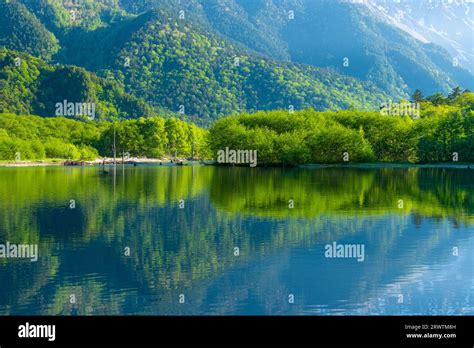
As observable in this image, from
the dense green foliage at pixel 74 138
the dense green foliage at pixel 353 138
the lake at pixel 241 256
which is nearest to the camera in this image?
the lake at pixel 241 256

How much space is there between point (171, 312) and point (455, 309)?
Result: 10119 mm

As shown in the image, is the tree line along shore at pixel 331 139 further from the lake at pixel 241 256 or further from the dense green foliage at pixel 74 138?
the lake at pixel 241 256

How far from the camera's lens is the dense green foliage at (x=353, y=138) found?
125 metres

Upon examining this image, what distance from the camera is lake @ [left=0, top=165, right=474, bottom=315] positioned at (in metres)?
23.5

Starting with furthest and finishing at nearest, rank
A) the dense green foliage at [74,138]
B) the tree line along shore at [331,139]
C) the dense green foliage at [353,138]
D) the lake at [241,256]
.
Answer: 1. the dense green foliage at [74,138]
2. the tree line along shore at [331,139]
3. the dense green foliage at [353,138]
4. the lake at [241,256]

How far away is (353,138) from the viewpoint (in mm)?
130750

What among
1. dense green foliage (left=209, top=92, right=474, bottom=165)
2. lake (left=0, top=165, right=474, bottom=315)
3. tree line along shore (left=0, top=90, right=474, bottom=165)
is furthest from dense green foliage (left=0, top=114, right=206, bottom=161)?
lake (left=0, top=165, right=474, bottom=315)

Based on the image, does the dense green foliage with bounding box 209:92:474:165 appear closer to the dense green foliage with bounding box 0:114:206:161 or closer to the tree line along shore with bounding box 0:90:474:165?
the tree line along shore with bounding box 0:90:474:165

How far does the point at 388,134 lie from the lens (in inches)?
5305

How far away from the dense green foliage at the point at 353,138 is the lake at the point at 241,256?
7246cm

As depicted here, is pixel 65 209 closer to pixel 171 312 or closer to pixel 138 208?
pixel 138 208

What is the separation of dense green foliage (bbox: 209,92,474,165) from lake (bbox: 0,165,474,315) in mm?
72465

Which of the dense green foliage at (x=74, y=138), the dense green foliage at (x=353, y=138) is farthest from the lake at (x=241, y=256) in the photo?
the dense green foliage at (x=74, y=138)
